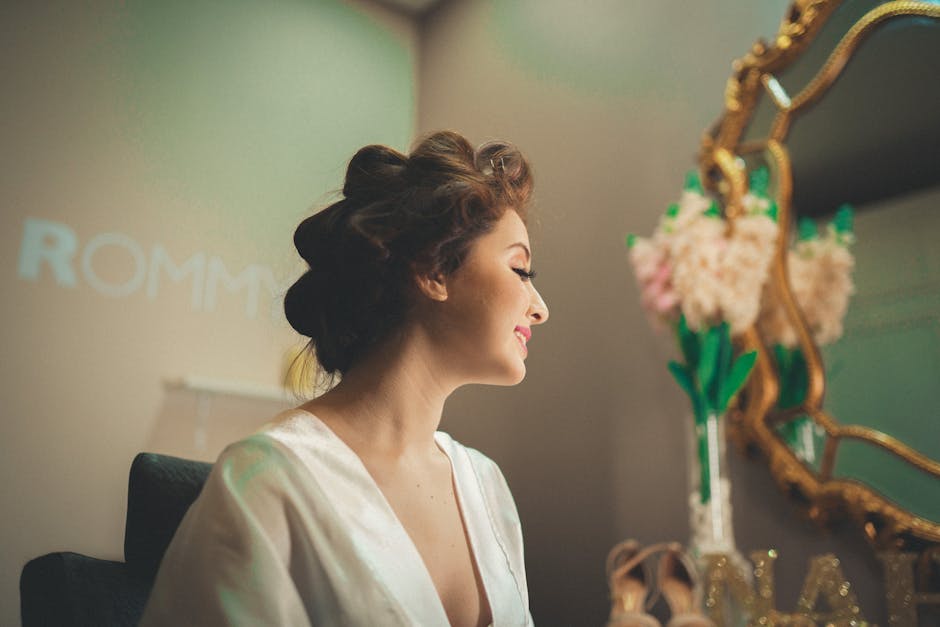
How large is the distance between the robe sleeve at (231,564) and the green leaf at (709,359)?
115cm

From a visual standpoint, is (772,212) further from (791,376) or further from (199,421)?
(199,421)

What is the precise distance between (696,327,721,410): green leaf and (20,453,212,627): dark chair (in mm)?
1068

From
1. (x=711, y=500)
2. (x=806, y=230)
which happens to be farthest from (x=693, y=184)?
(x=711, y=500)


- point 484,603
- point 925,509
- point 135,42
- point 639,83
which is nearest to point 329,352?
point 484,603

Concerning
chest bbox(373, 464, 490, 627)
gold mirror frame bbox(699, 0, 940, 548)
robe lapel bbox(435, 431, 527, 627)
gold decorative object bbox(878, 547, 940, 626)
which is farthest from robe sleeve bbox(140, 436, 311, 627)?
gold mirror frame bbox(699, 0, 940, 548)

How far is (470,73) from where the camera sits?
10.5 ft

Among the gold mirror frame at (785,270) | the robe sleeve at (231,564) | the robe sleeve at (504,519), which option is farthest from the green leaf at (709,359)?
the robe sleeve at (231,564)

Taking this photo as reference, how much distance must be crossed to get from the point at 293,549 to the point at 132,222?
2.11 meters

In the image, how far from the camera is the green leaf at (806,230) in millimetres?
1854

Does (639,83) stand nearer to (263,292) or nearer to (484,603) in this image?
(263,292)

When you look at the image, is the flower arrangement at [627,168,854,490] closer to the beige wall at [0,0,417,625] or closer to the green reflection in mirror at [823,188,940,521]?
the green reflection in mirror at [823,188,940,521]

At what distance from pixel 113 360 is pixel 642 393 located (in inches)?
63.1

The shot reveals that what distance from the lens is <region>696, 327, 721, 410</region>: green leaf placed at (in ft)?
5.80

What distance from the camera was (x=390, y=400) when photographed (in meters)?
1.04
